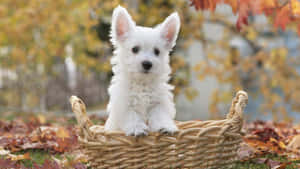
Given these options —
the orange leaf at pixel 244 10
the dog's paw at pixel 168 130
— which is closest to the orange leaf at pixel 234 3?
the orange leaf at pixel 244 10

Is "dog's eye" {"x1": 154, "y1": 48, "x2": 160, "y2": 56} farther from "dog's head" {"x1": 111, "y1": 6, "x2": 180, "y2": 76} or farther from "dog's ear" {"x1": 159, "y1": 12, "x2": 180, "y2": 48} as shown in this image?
"dog's ear" {"x1": 159, "y1": 12, "x2": 180, "y2": 48}

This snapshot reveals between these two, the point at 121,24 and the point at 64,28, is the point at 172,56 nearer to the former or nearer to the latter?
the point at 64,28

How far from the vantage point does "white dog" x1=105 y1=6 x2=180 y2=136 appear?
1863 mm

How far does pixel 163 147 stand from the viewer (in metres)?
1.69

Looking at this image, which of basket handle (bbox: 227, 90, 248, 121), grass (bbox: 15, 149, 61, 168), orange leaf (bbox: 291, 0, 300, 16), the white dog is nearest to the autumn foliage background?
grass (bbox: 15, 149, 61, 168)

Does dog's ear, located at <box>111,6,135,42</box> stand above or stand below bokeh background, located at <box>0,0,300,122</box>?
below

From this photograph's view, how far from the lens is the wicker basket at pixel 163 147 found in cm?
169

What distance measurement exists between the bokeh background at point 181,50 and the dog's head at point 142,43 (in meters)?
3.10

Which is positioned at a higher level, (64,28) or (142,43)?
(64,28)

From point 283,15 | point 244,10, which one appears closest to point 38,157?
point 244,10

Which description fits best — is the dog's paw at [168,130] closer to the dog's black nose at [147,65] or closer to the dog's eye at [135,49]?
the dog's black nose at [147,65]

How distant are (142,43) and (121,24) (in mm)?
199

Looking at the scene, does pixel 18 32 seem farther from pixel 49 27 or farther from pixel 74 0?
pixel 74 0

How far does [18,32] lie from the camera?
6.93 meters
